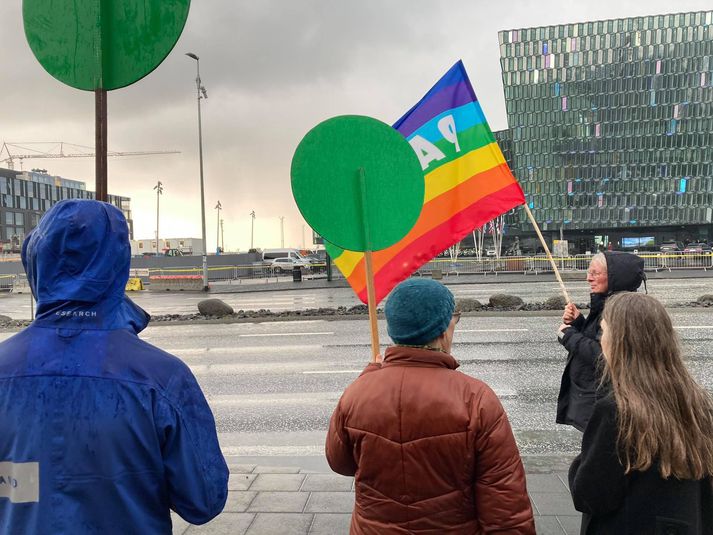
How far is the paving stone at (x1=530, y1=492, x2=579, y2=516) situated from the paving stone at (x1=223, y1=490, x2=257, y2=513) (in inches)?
80.2

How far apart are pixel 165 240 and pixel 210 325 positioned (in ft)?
252

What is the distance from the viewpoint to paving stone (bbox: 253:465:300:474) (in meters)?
4.66

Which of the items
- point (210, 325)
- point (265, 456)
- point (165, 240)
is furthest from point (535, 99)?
point (265, 456)

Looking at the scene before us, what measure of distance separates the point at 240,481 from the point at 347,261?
201 centimetres

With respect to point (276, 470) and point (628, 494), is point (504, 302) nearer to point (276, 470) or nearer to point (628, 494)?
point (276, 470)

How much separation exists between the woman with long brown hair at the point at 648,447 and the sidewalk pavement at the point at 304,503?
176cm

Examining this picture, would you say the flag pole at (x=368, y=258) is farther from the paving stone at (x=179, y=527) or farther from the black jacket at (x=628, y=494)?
the paving stone at (x=179, y=527)

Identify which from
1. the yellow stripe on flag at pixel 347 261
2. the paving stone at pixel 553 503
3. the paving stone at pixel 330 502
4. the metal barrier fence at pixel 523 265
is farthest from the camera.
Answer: the metal barrier fence at pixel 523 265

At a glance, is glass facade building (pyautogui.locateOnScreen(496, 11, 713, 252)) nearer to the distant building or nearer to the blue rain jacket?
the distant building

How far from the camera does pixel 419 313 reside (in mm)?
1976

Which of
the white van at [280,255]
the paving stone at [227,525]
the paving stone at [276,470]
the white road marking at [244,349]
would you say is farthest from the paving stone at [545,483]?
the white van at [280,255]

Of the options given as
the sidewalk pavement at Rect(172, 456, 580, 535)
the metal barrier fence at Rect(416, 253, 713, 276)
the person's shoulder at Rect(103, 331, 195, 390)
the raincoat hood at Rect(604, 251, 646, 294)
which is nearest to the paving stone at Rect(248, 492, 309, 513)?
the sidewalk pavement at Rect(172, 456, 580, 535)

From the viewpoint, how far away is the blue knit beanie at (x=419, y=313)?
1979mm

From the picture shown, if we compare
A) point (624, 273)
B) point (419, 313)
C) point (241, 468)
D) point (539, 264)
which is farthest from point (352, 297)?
point (419, 313)
